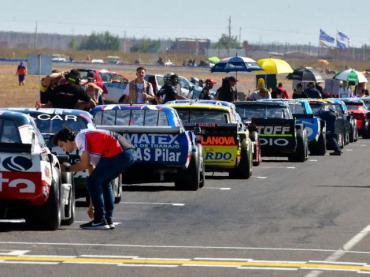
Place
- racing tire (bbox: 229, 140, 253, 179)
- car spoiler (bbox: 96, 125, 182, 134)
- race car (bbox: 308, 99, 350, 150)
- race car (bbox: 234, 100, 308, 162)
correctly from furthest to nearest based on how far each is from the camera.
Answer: race car (bbox: 308, 99, 350, 150)
race car (bbox: 234, 100, 308, 162)
racing tire (bbox: 229, 140, 253, 179)
car spoiler (bbox: 96, 125, 182, 134)

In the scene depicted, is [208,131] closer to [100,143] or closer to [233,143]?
[233,143]

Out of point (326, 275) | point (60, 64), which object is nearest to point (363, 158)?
point (326, 275)

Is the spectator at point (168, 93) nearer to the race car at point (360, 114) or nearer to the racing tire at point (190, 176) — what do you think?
the racing tire at point (190, 176)

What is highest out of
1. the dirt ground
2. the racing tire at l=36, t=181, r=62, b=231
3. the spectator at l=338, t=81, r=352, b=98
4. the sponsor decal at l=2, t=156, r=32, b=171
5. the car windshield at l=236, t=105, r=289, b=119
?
the sponsor decal at l=2, t=156, r=32, b=171

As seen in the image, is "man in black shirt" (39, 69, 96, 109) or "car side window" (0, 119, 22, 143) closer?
"car side window" (0, 119, 22, 143)

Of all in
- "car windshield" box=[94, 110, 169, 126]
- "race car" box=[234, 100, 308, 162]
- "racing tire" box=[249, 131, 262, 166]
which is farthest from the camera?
"race car" box=[234, 100, 308, 162]

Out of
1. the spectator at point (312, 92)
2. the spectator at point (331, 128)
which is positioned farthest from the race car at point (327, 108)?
the spectator at point (312, 92)

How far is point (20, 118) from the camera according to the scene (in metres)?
16.1

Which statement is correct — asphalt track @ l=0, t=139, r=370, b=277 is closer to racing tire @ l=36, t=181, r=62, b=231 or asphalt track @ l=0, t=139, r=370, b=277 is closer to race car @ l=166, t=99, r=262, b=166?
racing tire @ l=36, t=181, r=62, b=231

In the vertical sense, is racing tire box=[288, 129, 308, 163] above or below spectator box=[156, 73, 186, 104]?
below

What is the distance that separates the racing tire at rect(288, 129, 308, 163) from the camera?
31688 millimetres

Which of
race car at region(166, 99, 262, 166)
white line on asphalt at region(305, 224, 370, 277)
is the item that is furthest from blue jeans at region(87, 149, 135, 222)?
race car at region(166, 99, 262, 166)

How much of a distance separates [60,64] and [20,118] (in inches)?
3987

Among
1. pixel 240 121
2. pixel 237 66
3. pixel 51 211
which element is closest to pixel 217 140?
pixel 240 121
